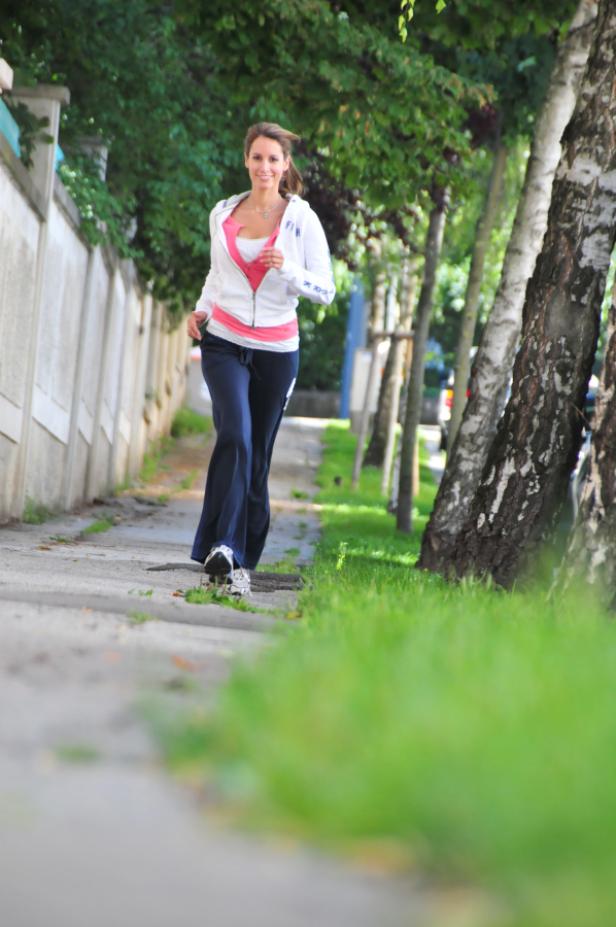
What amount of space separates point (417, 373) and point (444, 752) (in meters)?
14.1

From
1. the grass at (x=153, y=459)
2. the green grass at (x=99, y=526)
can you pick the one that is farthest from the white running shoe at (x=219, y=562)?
the grass at (x=153, y=459)

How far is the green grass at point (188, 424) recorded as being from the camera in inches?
1213

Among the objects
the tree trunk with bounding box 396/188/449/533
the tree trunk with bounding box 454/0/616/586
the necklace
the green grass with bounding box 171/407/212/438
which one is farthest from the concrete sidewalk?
the green grass with bounding box 171/407/212/438

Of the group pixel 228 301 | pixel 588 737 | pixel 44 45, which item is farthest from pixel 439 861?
pixel 44 45

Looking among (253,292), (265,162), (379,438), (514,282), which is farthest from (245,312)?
(379,438)

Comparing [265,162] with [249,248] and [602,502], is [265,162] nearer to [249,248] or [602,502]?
[249,248]

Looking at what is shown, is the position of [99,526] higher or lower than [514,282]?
lower

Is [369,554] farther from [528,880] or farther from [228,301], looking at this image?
[528,880]

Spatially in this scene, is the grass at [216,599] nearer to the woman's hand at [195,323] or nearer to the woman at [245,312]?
the woman at [245,312]

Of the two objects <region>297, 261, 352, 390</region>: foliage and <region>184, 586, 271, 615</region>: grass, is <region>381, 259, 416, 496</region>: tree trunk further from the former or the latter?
<region>297, 261, 352, 390</region>: foliage

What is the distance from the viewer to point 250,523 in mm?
7664

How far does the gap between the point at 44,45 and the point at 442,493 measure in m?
6.04

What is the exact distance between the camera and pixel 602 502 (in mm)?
6730

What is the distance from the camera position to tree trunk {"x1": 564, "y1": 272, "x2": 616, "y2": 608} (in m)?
6.71
